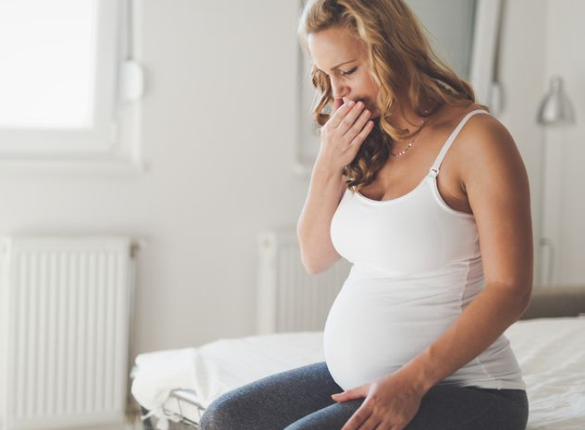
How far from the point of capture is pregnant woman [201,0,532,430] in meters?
1.11

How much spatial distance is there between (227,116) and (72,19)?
0.59 m

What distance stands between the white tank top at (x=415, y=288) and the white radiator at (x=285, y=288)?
153 cm

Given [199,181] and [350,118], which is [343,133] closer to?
[350,118]

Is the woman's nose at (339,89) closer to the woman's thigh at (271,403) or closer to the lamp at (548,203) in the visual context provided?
the woman's thigh at (271,403)

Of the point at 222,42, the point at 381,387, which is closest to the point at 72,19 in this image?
the point at 222,42

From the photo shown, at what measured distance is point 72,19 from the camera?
2557 millimetres

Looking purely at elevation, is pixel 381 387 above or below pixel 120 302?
above

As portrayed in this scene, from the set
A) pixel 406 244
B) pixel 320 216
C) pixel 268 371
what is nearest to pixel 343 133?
pixel 320 216

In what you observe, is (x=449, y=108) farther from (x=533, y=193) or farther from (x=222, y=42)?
(x=533, y=193)

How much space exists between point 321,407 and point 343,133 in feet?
1.52

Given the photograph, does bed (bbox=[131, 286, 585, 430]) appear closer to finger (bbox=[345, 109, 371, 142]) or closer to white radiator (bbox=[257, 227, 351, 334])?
finger (bbox=[345, 109, 371, 142])

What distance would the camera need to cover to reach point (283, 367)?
1.75 metres

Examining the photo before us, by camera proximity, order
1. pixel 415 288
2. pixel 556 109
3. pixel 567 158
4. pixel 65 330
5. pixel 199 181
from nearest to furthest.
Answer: pixel 415 288
pixel 65 330
pixel 199 181
pixel 556 109
pixel 567 158

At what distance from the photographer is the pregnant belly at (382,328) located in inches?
46.2
